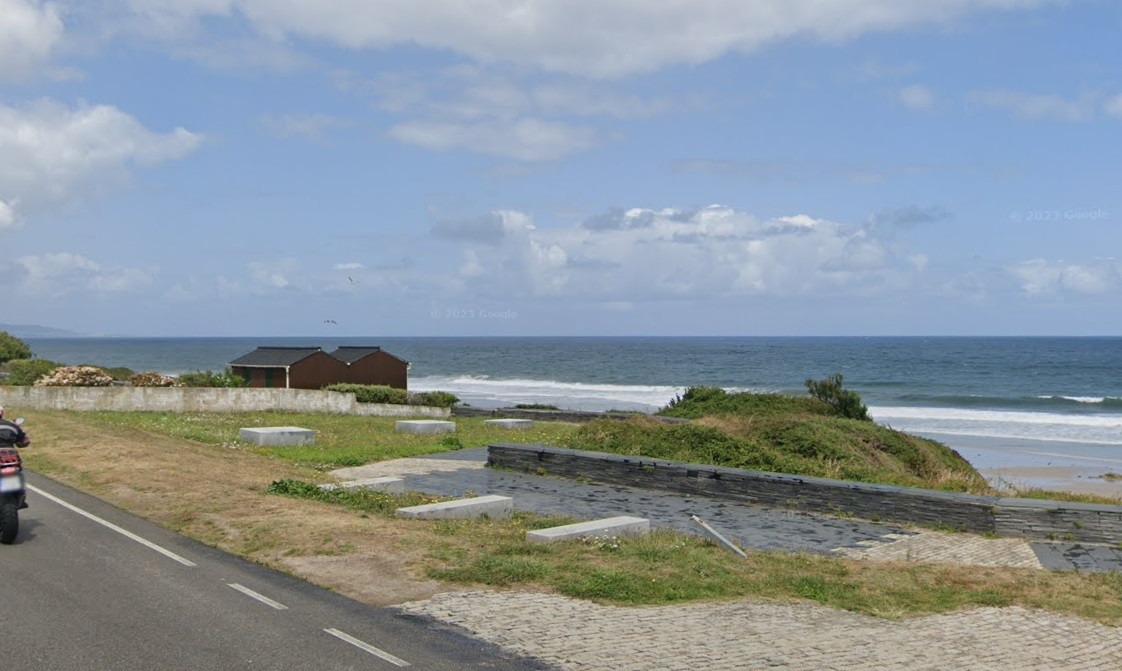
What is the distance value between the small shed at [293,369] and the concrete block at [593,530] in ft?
144

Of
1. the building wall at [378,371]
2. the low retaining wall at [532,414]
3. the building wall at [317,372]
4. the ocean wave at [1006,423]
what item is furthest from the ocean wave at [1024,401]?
the building wall at [317,372]

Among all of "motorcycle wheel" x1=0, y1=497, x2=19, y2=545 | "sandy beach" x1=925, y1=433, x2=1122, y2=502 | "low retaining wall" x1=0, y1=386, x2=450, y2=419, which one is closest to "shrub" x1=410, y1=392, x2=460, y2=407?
"low retaining wall" x1=0, y1=386, x2=450, y2=419

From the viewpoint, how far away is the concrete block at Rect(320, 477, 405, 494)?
17.7 metres

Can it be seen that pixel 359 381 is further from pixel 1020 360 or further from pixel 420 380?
pixel 1020 360

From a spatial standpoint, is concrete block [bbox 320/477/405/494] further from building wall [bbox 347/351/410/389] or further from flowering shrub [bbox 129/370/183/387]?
building wall [bbox 347/351/410/389]

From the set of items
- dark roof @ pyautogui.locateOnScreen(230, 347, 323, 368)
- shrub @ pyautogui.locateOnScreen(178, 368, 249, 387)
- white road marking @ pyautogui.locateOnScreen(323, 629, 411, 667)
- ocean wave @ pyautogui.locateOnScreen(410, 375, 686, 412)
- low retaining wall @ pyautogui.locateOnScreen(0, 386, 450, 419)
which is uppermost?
dark roof @ pyautogui.locateOnScreen(230, 347, 323, 368)

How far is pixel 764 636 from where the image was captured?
8.96 metres

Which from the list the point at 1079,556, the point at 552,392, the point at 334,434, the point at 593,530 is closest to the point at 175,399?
the point at 334,434

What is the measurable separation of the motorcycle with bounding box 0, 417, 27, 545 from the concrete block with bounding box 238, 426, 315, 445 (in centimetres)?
1478

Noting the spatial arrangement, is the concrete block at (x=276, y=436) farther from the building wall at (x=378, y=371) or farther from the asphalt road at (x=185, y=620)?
the building wall at (x=378, y=371)

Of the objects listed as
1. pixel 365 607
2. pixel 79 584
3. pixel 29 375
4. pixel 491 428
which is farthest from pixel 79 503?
pixel 29 375

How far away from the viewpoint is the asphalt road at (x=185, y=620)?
7996 millimetres

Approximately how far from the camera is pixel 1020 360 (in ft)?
474

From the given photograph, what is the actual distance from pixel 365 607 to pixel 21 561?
466 cm
